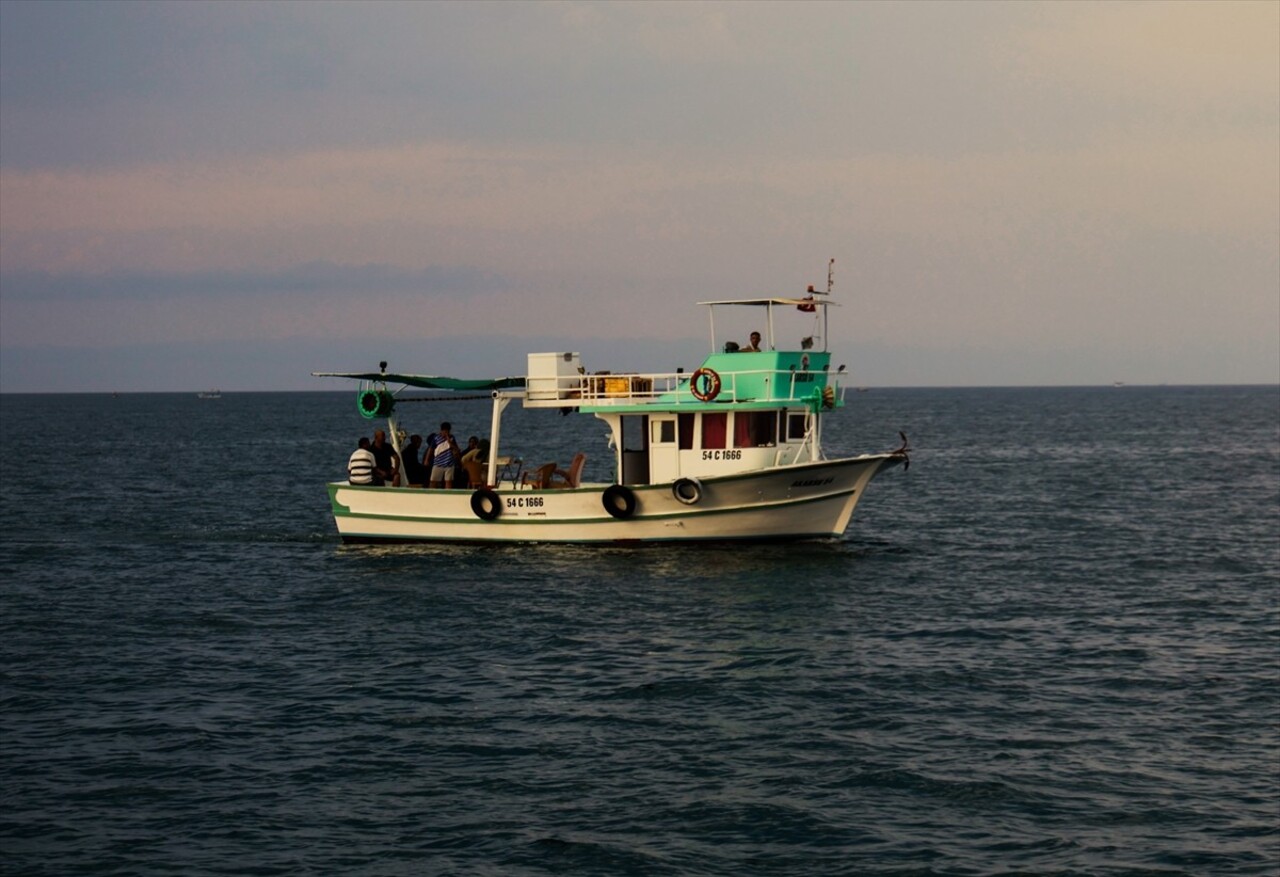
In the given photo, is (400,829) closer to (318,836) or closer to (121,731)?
(318,836)

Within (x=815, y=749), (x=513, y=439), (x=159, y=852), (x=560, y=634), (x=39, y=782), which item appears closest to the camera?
(x=159, y=852)

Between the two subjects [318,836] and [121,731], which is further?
[121,731]

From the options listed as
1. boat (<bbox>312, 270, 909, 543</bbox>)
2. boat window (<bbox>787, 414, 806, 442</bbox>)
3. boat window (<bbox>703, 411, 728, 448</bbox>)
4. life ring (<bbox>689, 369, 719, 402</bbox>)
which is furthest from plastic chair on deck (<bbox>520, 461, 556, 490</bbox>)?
boat window (<bbox>787, 414, 806, 442</bbox>)

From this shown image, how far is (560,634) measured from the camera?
24.4 meters

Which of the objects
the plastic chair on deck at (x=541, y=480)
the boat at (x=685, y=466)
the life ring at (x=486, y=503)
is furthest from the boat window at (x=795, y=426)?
the life ring at (x=486, y=503)

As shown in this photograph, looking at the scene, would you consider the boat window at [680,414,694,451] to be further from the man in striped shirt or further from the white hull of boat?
the man in striped shirt

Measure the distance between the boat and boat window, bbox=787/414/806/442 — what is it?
2 centimetres

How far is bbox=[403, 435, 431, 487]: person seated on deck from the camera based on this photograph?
35.5 m

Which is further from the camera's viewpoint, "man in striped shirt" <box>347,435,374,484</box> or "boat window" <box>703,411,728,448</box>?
"man in striped shirt" <box>347,435,374,484</box>

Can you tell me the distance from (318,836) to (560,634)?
986 cm

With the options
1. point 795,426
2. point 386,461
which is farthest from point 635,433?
point 386,461

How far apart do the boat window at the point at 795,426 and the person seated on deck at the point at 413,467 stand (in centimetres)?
937

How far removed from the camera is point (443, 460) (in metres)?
33.9

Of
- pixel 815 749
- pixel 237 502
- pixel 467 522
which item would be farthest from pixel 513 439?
pixel 815 749
